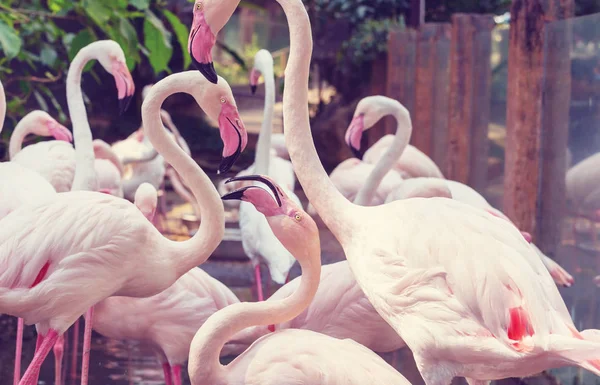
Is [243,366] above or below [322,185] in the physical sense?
below

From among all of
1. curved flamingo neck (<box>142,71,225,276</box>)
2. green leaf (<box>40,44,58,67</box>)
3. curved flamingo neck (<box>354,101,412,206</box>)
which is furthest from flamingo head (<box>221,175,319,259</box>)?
green leaf (<box>40,44,58,67</box>)

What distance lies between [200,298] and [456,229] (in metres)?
1.45

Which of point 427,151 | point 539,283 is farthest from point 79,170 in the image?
point 427,151

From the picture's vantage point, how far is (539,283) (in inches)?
120

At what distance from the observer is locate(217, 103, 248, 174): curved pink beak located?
3541mm

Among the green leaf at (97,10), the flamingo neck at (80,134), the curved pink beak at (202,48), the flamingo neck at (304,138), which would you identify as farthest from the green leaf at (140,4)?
the curved pink beak at (202,48)

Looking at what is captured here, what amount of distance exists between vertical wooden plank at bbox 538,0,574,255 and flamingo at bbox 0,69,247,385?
2430 mm

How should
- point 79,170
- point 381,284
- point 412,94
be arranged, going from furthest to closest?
point 412,94, point 79,170, point 381,284

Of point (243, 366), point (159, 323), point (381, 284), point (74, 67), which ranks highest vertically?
point (74, 67)

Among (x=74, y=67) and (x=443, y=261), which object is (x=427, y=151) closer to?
(x=74, y=67)

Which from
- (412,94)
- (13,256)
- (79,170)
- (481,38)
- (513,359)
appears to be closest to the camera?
(513,359)

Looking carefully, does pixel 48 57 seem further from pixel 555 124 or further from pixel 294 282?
pixel 555 124

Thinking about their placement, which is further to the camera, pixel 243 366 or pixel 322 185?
pixel 322 185

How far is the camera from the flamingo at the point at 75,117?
462cm
